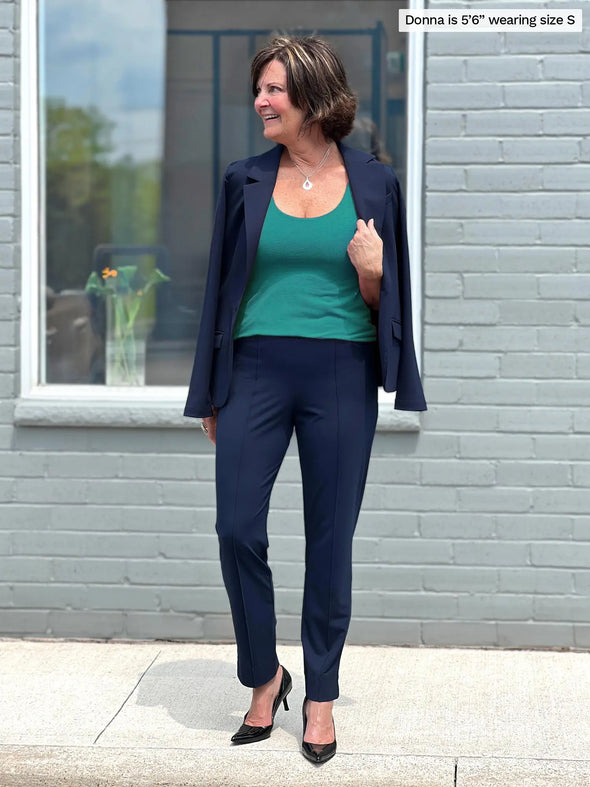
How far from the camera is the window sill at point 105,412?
16.2ft

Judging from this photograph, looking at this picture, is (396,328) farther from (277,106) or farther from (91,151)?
(91,151)

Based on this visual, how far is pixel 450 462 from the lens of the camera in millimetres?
4879

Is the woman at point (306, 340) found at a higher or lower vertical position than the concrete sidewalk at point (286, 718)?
higher

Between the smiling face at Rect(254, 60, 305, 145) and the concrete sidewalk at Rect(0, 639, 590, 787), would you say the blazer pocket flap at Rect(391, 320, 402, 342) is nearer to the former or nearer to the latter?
the smiling face at Rect(254, 60, 305, 145)

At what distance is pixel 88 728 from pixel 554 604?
1921 millimetres

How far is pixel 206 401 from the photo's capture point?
376cm

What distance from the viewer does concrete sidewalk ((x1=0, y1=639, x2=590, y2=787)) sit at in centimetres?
364

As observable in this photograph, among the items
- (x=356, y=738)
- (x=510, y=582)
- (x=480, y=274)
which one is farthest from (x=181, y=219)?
(x=356, y=738)

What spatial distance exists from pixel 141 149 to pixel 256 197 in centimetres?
161

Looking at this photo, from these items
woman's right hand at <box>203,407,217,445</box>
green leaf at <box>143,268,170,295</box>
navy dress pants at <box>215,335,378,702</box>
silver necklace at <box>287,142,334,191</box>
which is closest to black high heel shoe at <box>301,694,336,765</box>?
navy dress pants at <box>215,335,378,702</box>

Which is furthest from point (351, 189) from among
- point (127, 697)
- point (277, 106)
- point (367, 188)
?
point (127, 697)

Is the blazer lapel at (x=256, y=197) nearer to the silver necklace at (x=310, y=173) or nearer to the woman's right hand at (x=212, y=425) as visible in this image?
the silver necklace at (x=310, y=173)

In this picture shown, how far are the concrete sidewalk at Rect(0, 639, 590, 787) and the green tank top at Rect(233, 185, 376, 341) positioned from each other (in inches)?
50.2

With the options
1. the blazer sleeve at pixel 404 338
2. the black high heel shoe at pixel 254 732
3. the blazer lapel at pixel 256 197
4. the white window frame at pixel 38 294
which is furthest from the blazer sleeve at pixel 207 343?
the white window frame at pixel 38 294
